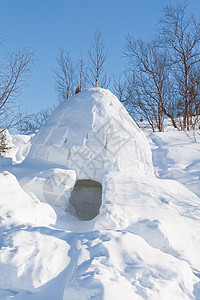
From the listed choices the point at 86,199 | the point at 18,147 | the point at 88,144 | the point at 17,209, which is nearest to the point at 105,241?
the point at 17,209

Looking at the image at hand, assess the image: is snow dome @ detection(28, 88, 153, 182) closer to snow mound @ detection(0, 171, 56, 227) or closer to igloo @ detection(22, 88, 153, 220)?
igloo @ detection(22, 88, 153, 220)

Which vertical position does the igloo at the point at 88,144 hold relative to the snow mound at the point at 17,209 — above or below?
above

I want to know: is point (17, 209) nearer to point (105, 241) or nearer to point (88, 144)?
point (105, 241)

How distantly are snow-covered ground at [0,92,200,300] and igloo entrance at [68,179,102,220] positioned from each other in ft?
3.87

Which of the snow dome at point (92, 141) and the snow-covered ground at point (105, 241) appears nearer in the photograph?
the snow-covered ground at point (105, 241)

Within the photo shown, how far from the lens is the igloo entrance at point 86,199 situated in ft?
16.9

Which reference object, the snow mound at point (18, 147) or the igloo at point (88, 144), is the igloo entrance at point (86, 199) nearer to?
the igloo at point (88, 144)

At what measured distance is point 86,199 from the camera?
17.9ft

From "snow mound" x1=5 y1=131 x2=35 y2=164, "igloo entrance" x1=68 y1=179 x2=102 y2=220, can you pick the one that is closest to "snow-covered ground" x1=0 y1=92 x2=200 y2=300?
"igloo entrance" x1=68 y1=179 x2=102 y2=220

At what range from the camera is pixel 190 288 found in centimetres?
197

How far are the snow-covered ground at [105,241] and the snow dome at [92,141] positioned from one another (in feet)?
0.33

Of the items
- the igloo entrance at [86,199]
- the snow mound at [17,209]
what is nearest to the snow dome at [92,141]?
the snow mound at [17,209]

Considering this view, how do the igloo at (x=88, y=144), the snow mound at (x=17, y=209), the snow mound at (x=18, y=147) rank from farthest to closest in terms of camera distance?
the snow mound at (x=18, y=147) → the igloo at (x=88, y=144) → the snow mound at (x=17, y=209)

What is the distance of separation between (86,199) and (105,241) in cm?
319
